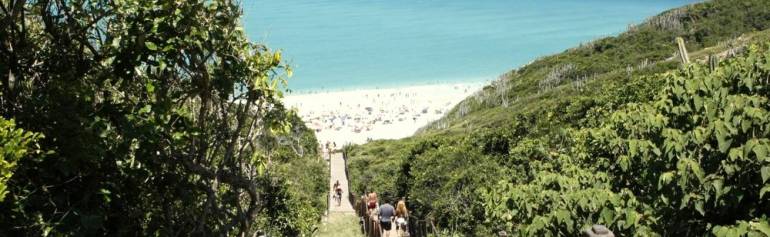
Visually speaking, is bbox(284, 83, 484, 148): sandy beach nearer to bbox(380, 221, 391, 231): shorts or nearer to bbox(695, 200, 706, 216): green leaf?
bbox(380, 221, 391, 231): shorts

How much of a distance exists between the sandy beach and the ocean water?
21.5 feet

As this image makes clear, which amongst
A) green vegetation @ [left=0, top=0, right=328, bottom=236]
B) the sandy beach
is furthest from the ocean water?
green vegetation @ [left=0, top=0, right=328, bottom=236]

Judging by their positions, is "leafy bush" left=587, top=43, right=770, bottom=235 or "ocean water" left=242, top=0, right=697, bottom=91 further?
"ocean water" left=242, top=0, right=697, bottom=91

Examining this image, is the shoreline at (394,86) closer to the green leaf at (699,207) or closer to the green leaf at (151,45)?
the green leaf at (151,45)

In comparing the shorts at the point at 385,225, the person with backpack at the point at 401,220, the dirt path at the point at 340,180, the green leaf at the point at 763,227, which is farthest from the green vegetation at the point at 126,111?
the dirt path at the point at 340,180

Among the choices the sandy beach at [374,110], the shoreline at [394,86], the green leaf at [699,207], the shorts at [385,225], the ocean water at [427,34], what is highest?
the ocean water at [427,34]

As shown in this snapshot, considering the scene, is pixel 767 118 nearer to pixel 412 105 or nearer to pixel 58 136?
pixel 58 136

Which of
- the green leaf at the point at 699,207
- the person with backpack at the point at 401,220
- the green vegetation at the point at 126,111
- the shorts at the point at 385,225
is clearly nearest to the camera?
the green vegetation at the point at 126,111

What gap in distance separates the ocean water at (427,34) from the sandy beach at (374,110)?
6.55m

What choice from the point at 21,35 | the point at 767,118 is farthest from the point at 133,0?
Result: the point at 767,118

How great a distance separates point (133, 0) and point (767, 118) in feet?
13.9

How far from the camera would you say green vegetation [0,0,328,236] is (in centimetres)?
417

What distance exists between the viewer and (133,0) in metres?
4.54

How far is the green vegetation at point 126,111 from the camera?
4168 mm
